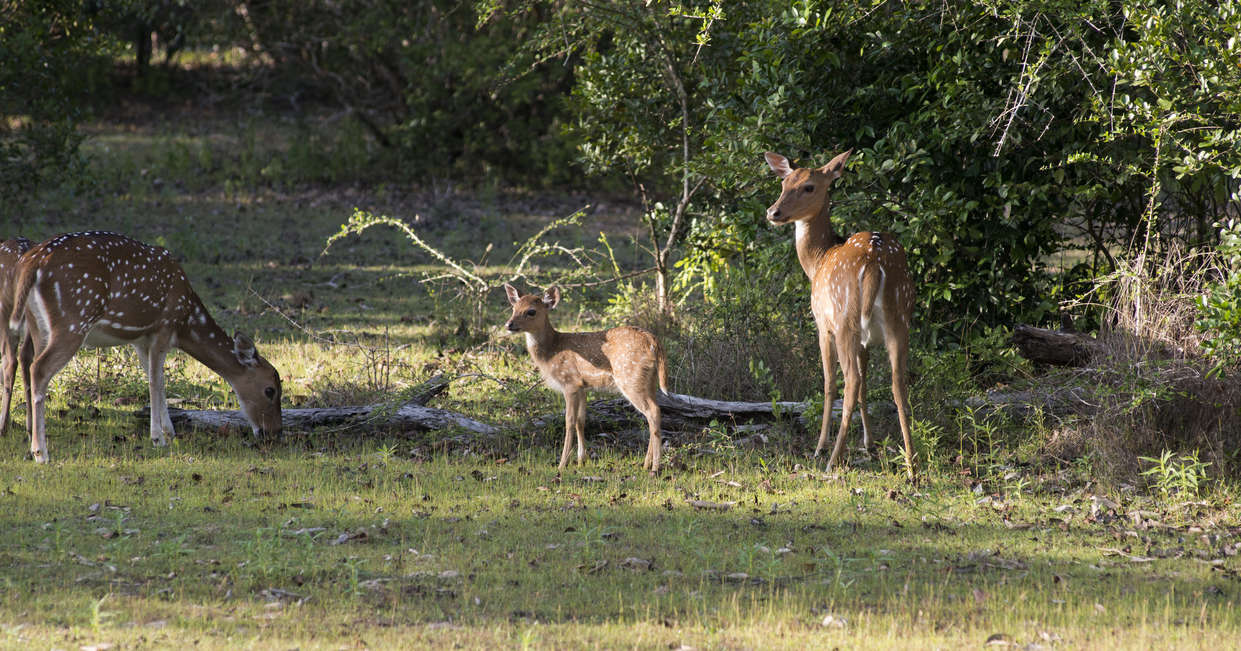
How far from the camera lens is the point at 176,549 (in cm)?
711

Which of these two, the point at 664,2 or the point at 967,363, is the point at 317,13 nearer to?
the point at 664,2

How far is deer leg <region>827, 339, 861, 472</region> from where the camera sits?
9.36 metres

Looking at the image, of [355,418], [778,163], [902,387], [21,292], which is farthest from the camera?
[355,418]

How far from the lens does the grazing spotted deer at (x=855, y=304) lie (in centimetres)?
917

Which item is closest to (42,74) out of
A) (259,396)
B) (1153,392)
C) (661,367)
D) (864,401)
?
(259,396)

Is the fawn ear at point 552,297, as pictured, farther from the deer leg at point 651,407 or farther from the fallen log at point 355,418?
the fallen log at point 355,418

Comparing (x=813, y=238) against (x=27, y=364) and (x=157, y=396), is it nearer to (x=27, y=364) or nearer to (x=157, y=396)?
(x=157, y=396)

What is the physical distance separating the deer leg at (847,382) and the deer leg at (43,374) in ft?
18.2

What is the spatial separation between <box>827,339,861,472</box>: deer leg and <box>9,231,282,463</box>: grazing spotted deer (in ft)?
14.3

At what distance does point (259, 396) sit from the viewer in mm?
10398

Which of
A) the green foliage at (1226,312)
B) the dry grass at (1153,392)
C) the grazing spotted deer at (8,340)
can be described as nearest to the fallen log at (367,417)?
the grazing spotted deer at (8,340)

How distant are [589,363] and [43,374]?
3.90 meters

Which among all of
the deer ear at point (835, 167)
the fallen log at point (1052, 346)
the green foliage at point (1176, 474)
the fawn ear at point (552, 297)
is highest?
the deer ear at point (835, 167)

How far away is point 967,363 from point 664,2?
4750 millimetres
